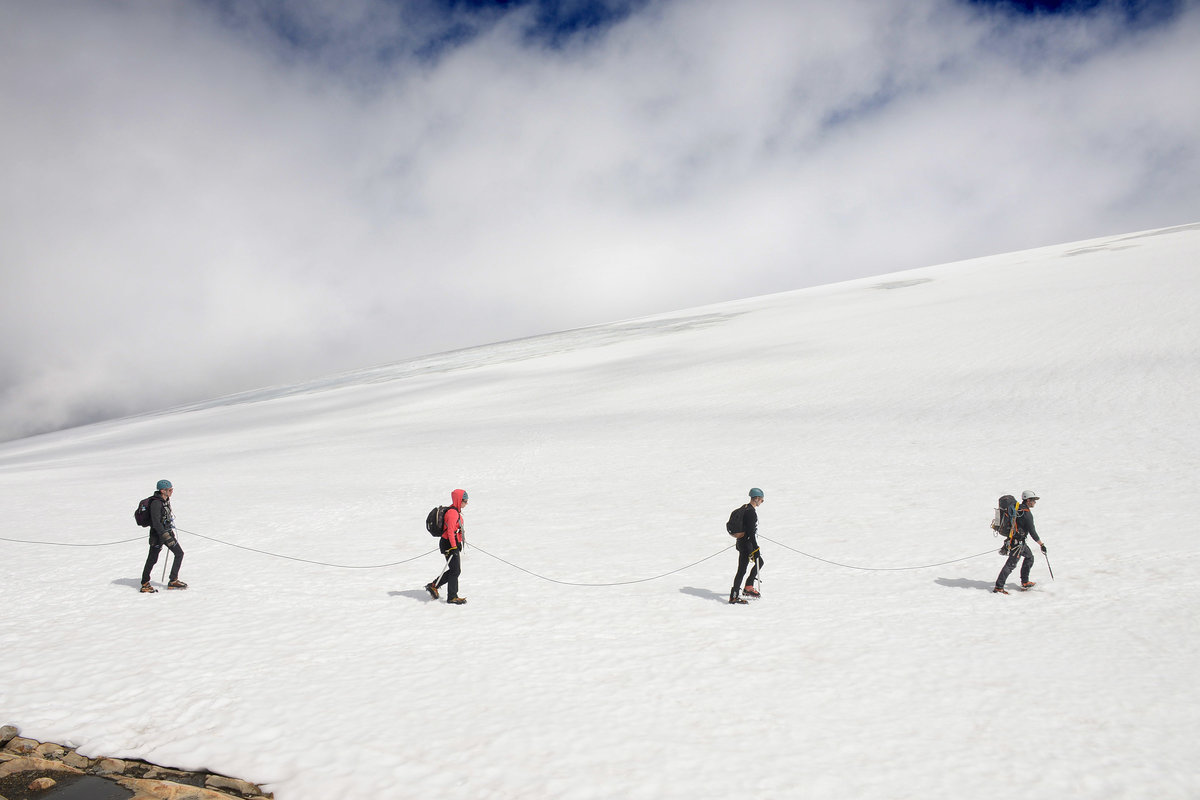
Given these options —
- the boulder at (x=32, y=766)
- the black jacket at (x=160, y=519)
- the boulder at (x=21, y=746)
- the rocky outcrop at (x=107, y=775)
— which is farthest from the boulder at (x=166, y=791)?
the black jacket at (x=160, y=519)

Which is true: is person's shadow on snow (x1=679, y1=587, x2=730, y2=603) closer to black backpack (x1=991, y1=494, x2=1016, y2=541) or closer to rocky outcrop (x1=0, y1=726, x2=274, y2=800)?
black backpack (x1=991, y1=494, x2=1016, y2=541)

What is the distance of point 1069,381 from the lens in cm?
2311

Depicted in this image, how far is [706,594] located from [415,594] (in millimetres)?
5100

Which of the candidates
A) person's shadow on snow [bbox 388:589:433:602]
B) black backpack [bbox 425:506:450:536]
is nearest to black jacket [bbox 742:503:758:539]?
black backpack [bbox 425:506:450:536]

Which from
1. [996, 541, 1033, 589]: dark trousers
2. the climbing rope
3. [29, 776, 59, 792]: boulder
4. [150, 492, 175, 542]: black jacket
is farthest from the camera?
the climbing rope

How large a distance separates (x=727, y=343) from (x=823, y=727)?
38773 mm

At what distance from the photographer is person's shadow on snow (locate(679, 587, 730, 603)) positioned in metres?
10.8

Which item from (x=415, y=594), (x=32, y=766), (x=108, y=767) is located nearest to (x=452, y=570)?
(x=415, y=594)

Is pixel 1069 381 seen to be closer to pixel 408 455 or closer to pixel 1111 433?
pixel 1111 433

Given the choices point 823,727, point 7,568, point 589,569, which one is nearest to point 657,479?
point 589,569

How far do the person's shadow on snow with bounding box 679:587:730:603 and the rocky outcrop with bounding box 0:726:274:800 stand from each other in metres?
6.95

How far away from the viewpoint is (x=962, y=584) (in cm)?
1096

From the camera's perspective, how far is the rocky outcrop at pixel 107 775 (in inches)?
222

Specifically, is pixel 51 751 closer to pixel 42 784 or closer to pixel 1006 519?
pixel 42 784
